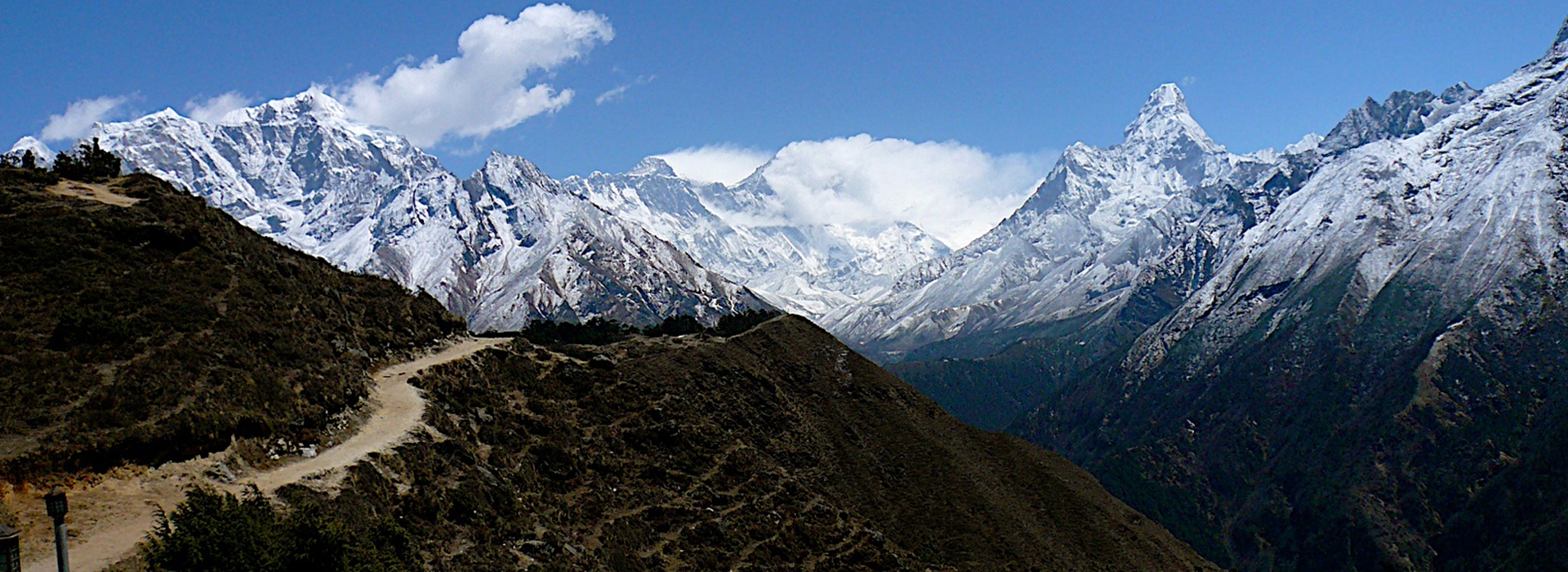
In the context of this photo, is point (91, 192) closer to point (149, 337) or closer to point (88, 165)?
point (88, 165)

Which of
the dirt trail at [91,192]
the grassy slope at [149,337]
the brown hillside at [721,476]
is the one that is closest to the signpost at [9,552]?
the grassy slope at [149,337]

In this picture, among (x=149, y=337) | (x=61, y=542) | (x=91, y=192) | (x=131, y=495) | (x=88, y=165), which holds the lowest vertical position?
(x=61, y=542)

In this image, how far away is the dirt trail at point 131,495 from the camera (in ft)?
155

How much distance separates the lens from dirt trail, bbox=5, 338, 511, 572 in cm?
4719

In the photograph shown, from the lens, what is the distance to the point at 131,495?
2103 inches

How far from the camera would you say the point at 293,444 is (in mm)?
64500

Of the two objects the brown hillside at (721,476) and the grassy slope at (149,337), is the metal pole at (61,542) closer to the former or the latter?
the brown hillside at (721,476)

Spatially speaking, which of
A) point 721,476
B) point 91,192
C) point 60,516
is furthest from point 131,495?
point 721,476

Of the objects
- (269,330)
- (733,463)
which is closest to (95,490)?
(269,330)

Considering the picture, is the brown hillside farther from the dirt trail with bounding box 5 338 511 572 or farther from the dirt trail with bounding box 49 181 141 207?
the dirt trail with bounding box 49 181 141 207

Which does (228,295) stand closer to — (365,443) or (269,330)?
(269,330)

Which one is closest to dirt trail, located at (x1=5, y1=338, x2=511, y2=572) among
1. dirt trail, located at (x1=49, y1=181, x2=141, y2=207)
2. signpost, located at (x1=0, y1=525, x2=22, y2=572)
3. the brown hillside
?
the brown hillside

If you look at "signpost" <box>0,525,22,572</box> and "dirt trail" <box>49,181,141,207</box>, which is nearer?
"signpost" <box>0,525,22,572</box>

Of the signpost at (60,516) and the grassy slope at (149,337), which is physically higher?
the grassy slope at (149,337)
